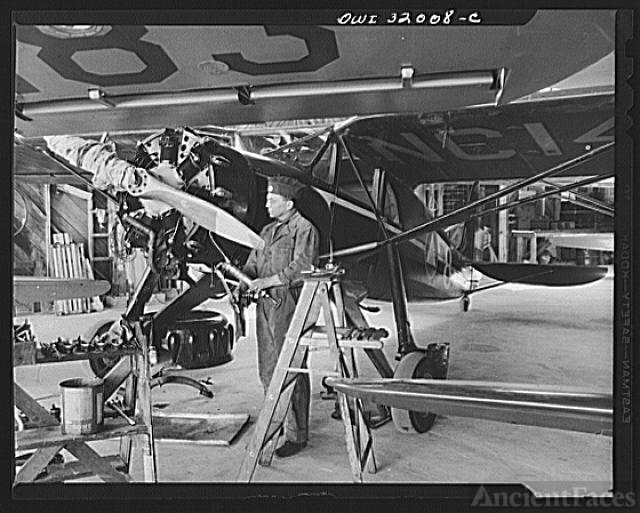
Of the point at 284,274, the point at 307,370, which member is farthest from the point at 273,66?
the point at 307,370

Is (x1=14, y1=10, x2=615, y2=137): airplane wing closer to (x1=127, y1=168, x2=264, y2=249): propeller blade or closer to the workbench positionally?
(x1=127, y1=168, x2=264, y2=249): propeller blade

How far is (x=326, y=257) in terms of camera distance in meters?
1.49

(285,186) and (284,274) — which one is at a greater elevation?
(285,186)

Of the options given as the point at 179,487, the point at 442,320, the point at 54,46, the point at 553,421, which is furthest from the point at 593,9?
the point at 179,487

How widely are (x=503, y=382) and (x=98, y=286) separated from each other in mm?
1017

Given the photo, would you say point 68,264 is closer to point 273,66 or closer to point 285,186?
point 285,186

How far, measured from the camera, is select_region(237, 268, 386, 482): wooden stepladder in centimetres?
147

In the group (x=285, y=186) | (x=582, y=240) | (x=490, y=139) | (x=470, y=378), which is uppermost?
(x=490, y=139)

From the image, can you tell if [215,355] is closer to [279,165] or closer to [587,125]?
[279,165]

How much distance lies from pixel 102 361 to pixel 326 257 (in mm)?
605

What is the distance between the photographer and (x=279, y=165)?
1499 millimetres

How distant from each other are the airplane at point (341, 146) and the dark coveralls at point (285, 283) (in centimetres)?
4

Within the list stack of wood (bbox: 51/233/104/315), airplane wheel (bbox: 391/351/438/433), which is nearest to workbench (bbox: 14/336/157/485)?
stack of wood (bbox: 51/233/104/315)

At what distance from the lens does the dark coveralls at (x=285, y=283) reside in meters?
1.49
